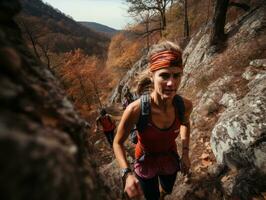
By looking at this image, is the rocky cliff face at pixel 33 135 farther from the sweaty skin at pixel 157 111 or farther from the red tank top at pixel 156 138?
the red tank top at pixel 156 138

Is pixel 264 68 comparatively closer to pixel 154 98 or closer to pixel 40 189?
pixel 154 98

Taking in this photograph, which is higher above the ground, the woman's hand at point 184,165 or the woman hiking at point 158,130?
the woman hiking at point 158,130

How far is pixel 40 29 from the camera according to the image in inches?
750

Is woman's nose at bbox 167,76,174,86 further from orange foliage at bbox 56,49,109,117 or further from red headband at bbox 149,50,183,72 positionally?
orange foliage at bbox 56,49,109,117

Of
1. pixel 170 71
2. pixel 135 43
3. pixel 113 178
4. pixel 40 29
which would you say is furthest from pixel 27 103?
pixel 135 43

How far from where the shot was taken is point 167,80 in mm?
2686

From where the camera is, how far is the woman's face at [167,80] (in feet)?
8.72

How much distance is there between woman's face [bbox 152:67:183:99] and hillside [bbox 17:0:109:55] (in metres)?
2.28

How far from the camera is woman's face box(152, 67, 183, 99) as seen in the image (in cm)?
266

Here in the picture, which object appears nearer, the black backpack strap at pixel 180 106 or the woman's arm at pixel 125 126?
the woman's arm at pixel 125 126

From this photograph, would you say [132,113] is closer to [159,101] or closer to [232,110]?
[159,101]

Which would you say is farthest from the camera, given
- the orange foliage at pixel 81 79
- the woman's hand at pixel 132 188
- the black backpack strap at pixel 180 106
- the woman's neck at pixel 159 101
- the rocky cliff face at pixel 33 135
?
the orange foliage at pixel 81 79

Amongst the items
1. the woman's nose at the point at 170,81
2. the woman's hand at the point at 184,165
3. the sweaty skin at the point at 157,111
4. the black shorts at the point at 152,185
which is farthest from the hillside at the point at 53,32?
the woman's hand at the point at 184,165

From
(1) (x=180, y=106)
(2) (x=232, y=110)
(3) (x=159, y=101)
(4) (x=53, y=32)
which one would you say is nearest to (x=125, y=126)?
(3) (x=159, y=101)
